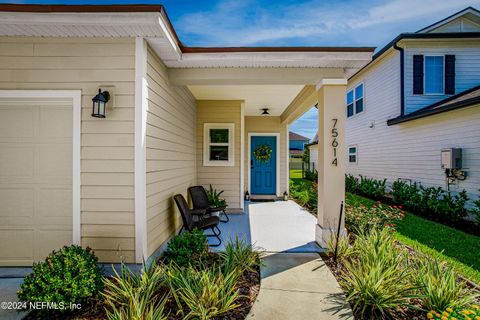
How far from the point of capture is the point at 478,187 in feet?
18.0

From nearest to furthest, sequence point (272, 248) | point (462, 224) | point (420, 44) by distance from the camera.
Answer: point (272, 248)
point (462, 224)
point (420, 44)

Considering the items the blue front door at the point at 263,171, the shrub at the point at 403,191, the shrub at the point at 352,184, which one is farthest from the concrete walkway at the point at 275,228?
the shrub at the point at 352,184

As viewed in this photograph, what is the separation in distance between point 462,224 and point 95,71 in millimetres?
7528

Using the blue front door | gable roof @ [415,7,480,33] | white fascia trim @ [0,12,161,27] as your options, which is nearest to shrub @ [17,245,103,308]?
white fascia trim @ [0,12,161,27]

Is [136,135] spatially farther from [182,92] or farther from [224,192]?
[224,192]

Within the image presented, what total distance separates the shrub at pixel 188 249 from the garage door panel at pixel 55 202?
4.41ft

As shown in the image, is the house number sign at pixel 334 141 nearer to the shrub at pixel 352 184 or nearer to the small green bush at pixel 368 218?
the small green bush at pixel 368 218

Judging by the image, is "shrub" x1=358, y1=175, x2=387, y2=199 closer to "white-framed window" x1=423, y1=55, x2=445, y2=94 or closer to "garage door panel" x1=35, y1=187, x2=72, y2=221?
"white-framed window" x1=423, y1=55, x2=445, y2=94

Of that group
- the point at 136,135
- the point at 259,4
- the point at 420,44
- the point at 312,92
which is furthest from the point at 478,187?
the point at 136,135

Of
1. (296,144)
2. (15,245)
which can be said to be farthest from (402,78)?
(296,144)

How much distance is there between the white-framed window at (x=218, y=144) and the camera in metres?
6.32

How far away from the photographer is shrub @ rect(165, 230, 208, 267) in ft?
10.0

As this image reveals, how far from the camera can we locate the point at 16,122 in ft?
10.1

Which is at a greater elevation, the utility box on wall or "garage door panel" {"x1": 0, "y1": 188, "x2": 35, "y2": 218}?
the utility box on wall
